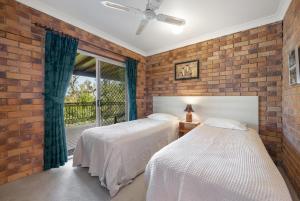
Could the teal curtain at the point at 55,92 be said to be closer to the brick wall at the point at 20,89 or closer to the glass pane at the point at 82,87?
the brick wall at the point at 20,89

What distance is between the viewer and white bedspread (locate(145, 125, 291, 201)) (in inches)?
33.7

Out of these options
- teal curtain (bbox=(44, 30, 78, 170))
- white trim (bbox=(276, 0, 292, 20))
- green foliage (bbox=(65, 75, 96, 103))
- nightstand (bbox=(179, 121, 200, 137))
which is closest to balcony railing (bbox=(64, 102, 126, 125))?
green foliage (bbox=(65, 75, 96, 103))

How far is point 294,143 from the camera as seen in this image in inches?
69.5

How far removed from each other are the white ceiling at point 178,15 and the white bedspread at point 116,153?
77.0 inches

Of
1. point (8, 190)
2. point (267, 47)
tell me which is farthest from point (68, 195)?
point (267, 47)

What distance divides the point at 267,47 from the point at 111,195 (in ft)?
11.0

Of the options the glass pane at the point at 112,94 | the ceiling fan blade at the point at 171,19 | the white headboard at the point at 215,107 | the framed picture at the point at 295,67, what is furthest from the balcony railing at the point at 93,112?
the framed picture at the point at 295,67

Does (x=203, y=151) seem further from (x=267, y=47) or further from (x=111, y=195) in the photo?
(x=267, y=47)

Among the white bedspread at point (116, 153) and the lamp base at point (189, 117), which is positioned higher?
the lamp base at point (189, 117)

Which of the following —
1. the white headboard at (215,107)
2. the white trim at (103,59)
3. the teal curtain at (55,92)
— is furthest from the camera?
the white trim at (103,59)

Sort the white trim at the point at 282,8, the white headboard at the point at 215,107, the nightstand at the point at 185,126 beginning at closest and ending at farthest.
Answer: the white trim at the point at 282,8 → the white headboard at the point at 215,107 → the nightstand at the point at 185,126

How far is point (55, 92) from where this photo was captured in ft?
7.46

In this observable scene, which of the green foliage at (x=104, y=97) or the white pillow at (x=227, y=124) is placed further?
the green foliage at (x=104, y=97)

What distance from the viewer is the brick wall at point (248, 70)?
2373 mm
